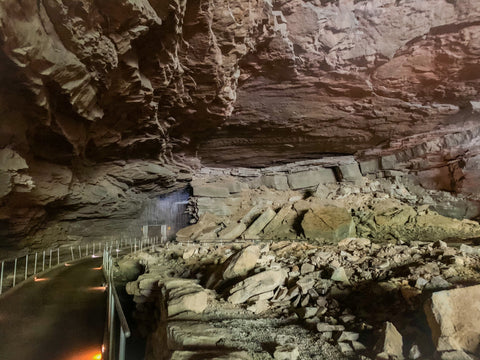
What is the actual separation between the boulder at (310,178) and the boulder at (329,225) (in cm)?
366

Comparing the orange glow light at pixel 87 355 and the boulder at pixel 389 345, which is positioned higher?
the boulder at pixel 389 345

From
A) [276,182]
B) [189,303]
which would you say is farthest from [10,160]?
[276,182]

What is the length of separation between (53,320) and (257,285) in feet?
13.7

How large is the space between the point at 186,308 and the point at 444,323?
373 centimetres

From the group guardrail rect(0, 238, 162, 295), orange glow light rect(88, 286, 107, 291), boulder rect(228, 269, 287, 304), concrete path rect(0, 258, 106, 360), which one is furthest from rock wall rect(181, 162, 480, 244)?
boulder rect(228, 269, 287, 304)

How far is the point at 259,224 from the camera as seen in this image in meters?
16.9

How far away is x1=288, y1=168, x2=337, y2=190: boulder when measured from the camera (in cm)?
1938

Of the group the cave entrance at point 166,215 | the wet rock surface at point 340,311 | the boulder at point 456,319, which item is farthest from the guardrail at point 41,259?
the boulder at point 456,319

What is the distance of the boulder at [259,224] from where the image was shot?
54.0ft

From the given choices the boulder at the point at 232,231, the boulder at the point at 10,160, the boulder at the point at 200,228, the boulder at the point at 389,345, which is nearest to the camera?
the boulder at the point at 389,345

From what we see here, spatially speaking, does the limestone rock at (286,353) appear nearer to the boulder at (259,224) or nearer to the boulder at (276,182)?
the boulder at (259,224)

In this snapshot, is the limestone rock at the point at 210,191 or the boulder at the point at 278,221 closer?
the boulder at the point at 278,221

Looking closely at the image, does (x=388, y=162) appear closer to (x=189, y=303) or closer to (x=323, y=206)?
(x=323, y=206)

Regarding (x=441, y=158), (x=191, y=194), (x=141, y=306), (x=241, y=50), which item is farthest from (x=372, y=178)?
(x=141, y=306)
